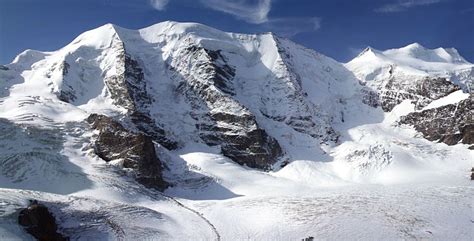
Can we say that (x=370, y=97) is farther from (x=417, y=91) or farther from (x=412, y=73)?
(x=417, y=91)

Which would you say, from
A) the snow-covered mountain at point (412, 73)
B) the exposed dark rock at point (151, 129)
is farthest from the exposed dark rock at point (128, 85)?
the snow-covered mountain at point (412, 73)

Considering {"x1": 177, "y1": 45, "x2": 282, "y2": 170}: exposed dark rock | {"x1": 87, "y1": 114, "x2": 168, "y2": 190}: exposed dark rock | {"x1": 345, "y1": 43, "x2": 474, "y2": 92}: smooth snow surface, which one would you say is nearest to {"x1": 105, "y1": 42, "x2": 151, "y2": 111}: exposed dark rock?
{"x1": 177, "y1": 45, "x2": 282, "y2": 170}: exposed dark rock

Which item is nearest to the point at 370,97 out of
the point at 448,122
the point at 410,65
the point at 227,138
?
the point at 410,65

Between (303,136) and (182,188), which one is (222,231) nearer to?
(182,188)

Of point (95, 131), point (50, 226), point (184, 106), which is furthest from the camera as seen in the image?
point (184, 106)

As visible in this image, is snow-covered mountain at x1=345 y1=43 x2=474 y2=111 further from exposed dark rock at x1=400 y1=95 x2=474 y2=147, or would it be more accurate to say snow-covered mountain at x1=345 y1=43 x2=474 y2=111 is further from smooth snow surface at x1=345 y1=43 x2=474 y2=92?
exposed dark rock at x1=400 y1=95 x2=474 y2=147

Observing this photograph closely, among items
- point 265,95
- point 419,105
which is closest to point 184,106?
point 265,95
